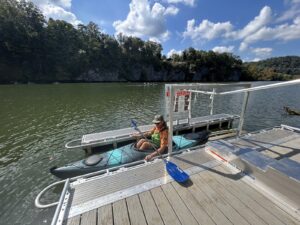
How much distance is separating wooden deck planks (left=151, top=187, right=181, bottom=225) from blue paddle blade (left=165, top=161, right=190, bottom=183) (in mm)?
433

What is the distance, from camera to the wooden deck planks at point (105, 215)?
2.39 meters

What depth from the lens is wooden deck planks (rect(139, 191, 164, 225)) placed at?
2402 millimetres

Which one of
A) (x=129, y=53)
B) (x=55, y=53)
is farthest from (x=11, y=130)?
(x=129, y=53)

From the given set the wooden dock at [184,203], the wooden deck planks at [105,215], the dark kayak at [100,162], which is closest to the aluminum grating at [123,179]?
the wooden dock at [184,203]

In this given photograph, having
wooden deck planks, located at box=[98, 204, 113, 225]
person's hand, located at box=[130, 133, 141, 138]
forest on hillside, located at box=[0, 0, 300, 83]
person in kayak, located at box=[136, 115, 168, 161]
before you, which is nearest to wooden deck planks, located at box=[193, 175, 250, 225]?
wooden deck planks, located at box=[98, 204, 113, 225]

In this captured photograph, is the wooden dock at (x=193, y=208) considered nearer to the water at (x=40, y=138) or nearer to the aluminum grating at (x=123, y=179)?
the aluminum grating at (x=123, y=179)

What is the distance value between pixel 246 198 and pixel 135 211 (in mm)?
1874

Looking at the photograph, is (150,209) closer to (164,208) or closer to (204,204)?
(164,208)

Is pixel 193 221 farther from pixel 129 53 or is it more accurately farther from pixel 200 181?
pixel 129 53

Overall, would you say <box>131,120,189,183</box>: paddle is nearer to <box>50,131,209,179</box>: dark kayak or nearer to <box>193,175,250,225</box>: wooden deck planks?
<box>193,175,250,225</box>: wooden deck planks

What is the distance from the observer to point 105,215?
2.51 meters

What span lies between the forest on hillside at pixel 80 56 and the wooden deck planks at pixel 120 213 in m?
50.1

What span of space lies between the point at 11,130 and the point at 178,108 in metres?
9.80

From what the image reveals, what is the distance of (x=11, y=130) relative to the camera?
32.7 ft
